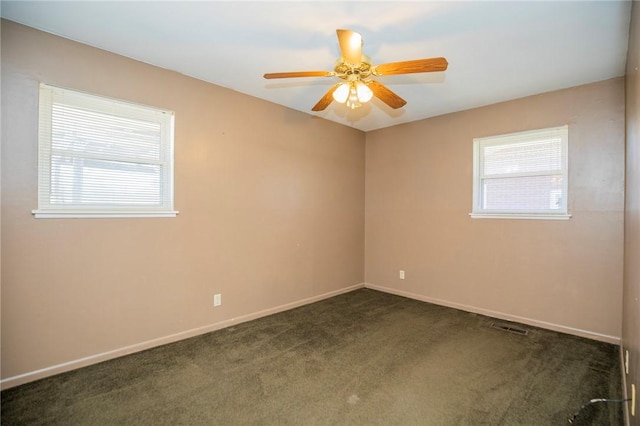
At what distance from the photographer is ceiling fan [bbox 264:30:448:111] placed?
190 centimetres

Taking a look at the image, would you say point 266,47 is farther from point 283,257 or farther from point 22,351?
point 22,351

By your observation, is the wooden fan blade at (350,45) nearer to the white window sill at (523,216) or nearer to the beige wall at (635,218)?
the beige wall at (635,218)

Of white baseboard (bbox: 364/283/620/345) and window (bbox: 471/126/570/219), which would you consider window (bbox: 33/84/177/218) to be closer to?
white baseboard (bbox: 364/283/620/345)

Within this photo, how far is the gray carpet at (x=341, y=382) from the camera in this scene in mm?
1929

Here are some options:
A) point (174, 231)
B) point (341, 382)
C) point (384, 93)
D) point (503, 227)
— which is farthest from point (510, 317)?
point (174, 231)

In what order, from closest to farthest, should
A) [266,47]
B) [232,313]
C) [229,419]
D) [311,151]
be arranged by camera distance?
[229,419]
[266,47]
[232,313]
[311,151]

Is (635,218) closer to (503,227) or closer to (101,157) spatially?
(503,227)

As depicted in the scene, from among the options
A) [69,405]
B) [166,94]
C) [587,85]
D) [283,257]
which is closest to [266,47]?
[166,94]

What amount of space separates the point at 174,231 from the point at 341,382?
199cm

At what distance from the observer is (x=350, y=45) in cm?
189

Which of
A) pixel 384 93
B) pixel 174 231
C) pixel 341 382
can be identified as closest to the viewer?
pixel 341 382

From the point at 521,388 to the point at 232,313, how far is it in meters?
2.68

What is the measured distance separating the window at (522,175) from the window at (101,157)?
11.6 ft

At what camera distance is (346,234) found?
15.7ft
